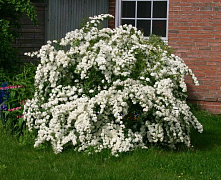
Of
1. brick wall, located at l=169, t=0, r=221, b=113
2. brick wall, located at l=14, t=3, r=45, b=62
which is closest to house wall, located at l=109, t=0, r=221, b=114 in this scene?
brick wall, located at l=169, t=0, r=221, b=113

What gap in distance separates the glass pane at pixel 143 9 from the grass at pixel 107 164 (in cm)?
489

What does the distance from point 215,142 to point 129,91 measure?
178cm

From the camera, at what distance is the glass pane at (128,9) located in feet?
35.4

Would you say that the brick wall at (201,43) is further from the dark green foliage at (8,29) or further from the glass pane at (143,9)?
the dark green foliage at (8,29)

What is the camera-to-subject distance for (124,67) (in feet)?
19.9

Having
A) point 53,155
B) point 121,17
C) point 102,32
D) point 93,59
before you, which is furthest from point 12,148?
point 121,17

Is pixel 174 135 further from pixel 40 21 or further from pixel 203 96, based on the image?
pixel 40 21

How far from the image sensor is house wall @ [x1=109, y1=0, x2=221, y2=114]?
9562 mm

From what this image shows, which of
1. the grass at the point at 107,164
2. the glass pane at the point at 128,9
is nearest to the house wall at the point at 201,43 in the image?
the glass pane at the point at 128,9

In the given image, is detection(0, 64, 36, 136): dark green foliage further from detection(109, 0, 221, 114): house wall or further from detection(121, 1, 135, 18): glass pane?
detection(121, 1, 135, 18): glass pane

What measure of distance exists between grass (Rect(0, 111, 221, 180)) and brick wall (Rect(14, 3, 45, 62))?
450 cm

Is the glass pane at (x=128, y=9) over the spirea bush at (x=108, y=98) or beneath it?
over

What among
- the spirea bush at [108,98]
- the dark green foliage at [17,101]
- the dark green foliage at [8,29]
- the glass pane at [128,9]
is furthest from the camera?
the glass pane at [128,9]

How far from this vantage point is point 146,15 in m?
10.6
